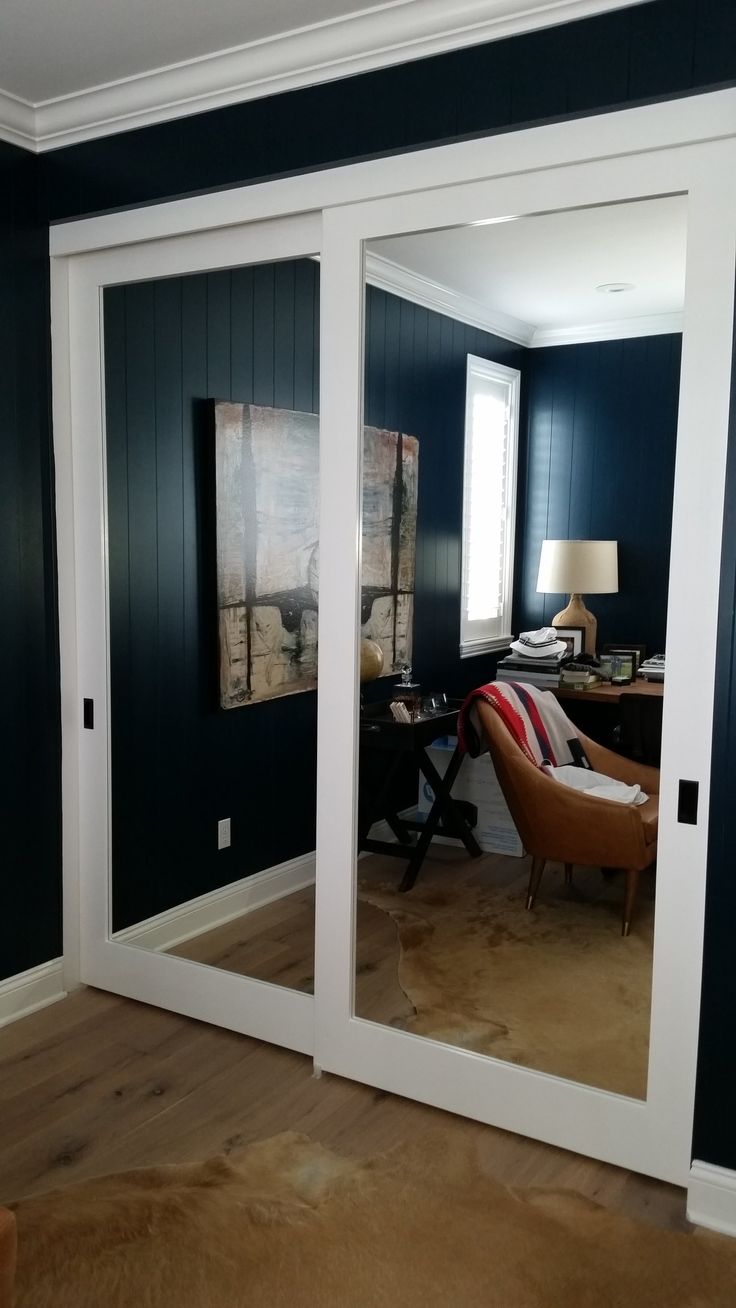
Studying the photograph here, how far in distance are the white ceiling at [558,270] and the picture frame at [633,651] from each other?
2.14 feet

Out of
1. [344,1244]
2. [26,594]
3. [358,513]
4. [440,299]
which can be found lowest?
[344,1244]

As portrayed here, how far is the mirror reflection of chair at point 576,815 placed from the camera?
2332 millimetres

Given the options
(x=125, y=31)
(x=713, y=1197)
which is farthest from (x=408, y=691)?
(x=125, y=31)

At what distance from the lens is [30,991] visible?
318 cm

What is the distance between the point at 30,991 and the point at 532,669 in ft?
6.11

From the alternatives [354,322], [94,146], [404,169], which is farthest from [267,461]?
[94,146]

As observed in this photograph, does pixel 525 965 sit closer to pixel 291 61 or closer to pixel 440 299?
pixel 440 299

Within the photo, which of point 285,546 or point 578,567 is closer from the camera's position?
point 578,567

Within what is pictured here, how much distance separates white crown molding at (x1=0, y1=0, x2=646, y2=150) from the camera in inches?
87.7

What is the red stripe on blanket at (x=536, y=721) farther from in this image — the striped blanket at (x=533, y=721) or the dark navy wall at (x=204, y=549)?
the dark navy wall at (x=204, y=549)

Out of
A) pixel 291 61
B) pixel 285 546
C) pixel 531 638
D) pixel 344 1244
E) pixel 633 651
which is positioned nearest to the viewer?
pixel 344 1244

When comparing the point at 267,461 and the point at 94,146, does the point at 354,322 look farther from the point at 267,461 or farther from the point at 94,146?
the point at 94,146

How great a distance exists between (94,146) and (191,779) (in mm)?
1777

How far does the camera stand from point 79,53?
8.46ft
